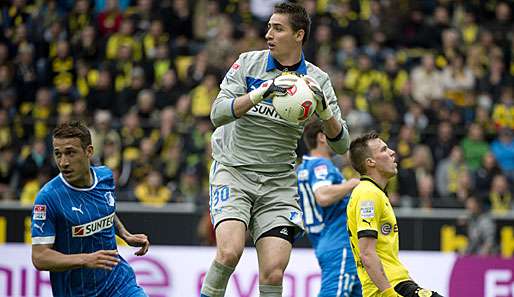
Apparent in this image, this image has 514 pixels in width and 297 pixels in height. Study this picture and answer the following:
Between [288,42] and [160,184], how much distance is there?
766 centimetres

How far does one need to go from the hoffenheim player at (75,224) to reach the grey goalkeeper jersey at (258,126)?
1.00 meters

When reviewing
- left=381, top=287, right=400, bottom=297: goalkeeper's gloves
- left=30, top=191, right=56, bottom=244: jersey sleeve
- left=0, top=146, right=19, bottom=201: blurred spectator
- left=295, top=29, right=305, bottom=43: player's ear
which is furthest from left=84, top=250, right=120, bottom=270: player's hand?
left=0, top=146, right=19, bottom=201: blurred spectator

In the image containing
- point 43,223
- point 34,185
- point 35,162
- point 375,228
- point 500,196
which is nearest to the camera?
point 43,223

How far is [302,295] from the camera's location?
40.7 feet

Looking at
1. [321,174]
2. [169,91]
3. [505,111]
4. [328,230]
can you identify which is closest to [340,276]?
[328,230]

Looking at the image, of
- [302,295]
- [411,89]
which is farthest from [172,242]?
[411,89]

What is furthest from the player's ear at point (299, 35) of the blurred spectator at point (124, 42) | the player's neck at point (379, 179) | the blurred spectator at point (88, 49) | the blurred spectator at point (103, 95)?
the blurred spectator at point (88, 49)

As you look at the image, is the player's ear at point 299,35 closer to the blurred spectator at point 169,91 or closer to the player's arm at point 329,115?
the player's arm at point 329,115

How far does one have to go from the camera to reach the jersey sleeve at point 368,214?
745 centimetres

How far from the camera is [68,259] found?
23.0 feet

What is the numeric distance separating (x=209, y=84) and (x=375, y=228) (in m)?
9.25

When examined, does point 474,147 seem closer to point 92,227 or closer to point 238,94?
point 238,94

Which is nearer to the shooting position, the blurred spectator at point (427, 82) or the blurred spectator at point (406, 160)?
the blurred spectator at point (406, 160)

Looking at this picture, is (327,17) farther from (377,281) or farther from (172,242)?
(377,281)
